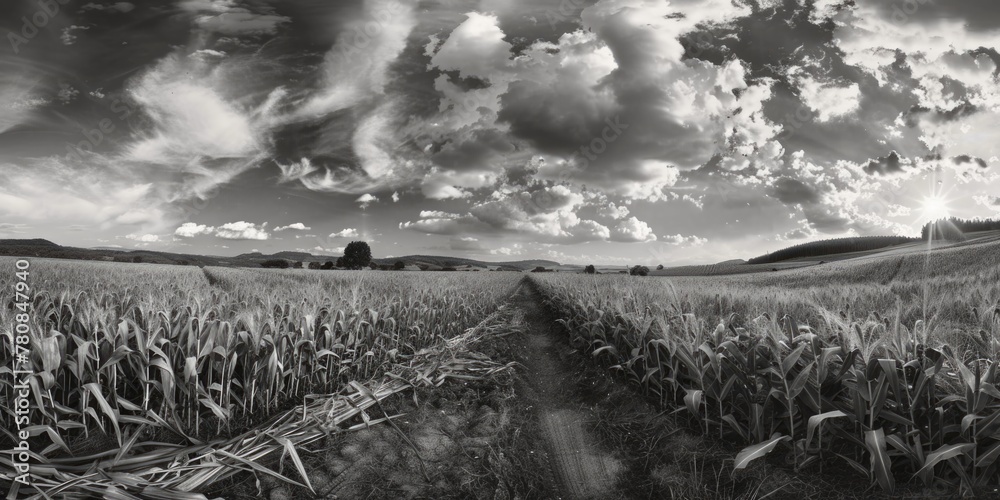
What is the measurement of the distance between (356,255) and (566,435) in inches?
3188

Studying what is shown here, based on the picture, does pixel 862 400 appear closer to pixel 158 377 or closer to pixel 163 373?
pixel 163 373

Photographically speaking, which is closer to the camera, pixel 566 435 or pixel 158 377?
pixel 158 377

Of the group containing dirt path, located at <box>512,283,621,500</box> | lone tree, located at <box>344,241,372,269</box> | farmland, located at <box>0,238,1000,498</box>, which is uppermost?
lone tree, located at <box>344,241,372,269</box>

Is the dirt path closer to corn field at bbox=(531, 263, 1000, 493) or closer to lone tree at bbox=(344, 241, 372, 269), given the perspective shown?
corn field at bbox=(531, 263, 1000, 493)

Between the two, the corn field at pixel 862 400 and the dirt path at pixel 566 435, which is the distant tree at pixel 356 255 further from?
the corn field at pixel 862 400

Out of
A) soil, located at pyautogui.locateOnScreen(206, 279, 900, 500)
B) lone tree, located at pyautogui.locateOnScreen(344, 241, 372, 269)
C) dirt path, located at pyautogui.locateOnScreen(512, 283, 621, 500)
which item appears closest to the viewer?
soil, located at pyautogui.locateOnScreen(206, 279, 900, 500)

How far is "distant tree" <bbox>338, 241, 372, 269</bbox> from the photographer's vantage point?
80000 mm

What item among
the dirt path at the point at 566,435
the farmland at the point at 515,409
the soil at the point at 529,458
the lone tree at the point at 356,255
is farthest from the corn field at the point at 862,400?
the lone tree at the point at 356,255

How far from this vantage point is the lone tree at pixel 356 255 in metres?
80.0

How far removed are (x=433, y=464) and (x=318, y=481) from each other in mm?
878

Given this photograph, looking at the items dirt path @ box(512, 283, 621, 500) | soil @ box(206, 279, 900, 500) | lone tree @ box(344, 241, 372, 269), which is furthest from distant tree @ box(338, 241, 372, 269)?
soil @ box(206, 279, 900, 500)

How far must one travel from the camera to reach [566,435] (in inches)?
171

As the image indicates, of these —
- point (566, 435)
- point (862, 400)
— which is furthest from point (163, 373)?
point (862, 400)

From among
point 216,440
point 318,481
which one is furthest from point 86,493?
point 318,481
